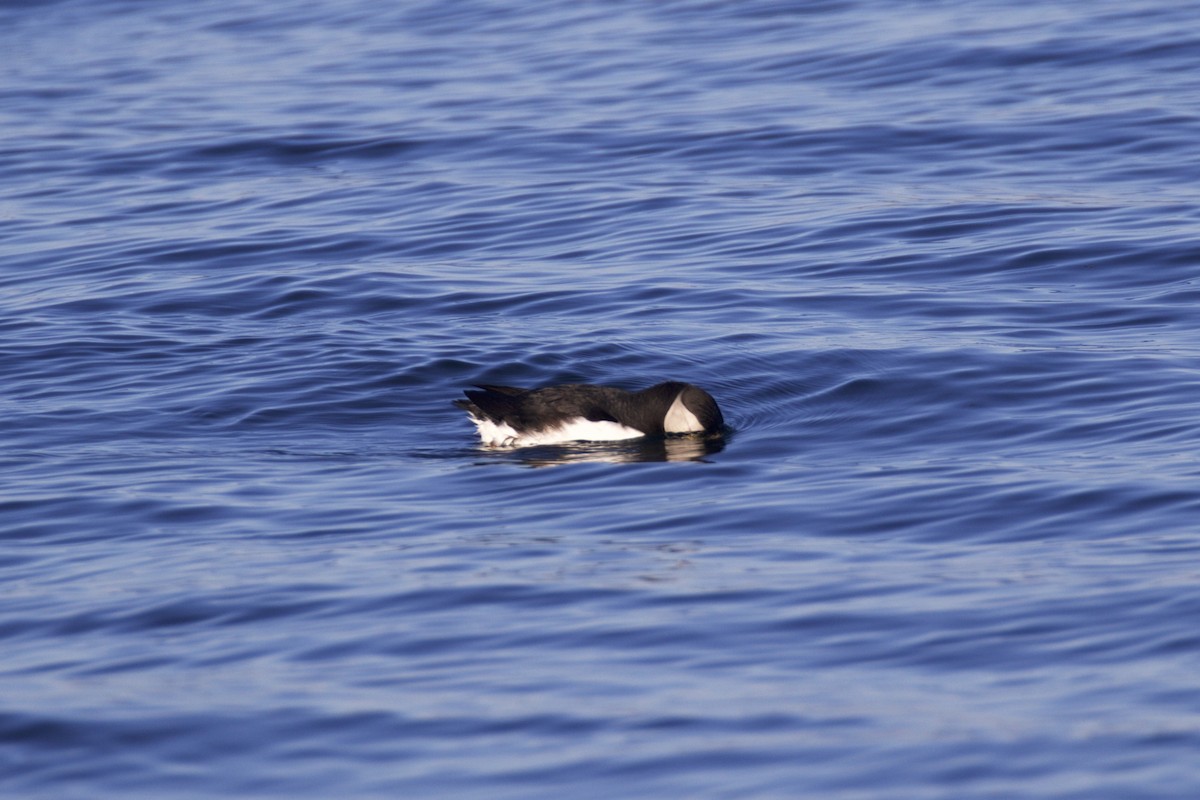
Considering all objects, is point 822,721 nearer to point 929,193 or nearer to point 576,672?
point 576,672

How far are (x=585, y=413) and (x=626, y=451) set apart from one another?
1.19 ft

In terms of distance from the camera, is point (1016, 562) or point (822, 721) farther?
point (1016, 562)

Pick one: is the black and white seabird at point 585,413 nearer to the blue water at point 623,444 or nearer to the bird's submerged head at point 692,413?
the bird's submerged head at point 692,413

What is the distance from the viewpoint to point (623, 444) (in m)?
11.8

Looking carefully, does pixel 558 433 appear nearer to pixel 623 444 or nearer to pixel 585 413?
pixel 585 413

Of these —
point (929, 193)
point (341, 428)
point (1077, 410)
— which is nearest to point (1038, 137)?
point (929, 193)

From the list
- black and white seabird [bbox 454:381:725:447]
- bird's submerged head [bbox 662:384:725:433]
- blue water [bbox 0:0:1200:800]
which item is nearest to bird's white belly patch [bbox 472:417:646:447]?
black and white seabird [bbox 454:381:725:447]

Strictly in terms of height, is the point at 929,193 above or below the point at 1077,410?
above

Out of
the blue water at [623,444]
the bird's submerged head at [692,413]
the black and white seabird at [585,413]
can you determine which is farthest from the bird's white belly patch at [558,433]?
the bird's submerged head at [692,413]

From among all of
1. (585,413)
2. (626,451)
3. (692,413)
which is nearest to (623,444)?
(626,451)

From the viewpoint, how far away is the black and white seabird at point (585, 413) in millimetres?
11570

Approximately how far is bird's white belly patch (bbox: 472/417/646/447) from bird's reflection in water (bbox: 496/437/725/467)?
4 cm

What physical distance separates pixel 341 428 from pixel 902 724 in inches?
239

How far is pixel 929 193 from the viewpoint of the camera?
17.4 m
